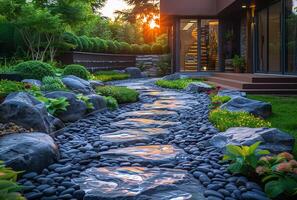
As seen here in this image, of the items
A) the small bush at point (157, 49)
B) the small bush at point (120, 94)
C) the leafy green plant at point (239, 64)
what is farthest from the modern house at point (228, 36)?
the small bush at point (157, 49)

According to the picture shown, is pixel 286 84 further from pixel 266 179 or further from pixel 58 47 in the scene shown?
pixel 58 47

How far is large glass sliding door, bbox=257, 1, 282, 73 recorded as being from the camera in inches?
491

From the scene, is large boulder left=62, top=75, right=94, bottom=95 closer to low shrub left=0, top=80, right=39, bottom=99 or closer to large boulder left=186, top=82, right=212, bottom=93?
low shrub left=0, top=80, right=39, bottom=99

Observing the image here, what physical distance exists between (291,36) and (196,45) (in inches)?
259

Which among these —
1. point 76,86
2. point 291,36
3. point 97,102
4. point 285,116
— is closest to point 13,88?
point 97,102

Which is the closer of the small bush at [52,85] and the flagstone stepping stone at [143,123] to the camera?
the flagstone stepping stone at [143,123]

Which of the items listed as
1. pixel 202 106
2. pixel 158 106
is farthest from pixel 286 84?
pixel 158 106

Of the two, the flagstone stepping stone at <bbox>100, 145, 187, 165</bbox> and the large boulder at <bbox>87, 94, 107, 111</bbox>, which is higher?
the large boulder at <bbox>87, 94, 107, 111</bbox>

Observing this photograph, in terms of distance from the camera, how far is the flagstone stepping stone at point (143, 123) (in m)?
5.54

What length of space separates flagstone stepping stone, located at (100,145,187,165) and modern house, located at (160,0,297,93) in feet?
26.9

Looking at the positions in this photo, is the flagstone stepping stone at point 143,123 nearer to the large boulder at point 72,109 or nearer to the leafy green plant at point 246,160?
the large boulder at point 72,109

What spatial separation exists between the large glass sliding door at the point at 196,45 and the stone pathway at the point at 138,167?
12.4m

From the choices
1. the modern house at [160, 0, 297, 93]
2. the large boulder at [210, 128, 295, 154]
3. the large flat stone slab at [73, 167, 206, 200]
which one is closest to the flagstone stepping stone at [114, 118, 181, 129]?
the large boulder at [210, 128, 295, 154]

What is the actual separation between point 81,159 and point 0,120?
1.26m
